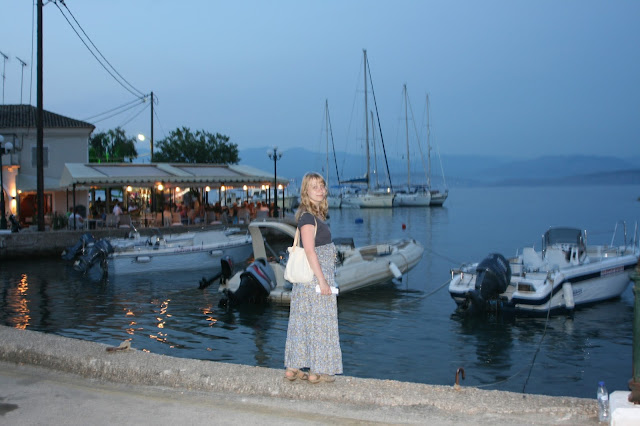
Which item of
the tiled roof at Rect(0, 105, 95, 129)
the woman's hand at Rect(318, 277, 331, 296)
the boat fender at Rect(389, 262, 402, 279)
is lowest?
the boat fender at Rect(389, 262, 402, 279)

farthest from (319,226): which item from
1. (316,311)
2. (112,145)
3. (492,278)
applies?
(112,145)

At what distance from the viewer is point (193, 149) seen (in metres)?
58.2

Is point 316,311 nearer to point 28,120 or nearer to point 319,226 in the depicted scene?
point 319,226

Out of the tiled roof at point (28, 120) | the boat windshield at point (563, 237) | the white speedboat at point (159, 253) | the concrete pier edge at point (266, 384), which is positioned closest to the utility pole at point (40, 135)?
the white speedboat at point (159, 253)

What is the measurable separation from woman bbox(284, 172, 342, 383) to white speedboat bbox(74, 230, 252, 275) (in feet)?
55.7

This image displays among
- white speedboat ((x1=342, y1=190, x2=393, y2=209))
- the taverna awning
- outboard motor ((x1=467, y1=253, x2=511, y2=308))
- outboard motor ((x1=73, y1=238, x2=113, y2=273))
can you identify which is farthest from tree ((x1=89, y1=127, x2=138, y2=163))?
outboard motor ((x1=467, y1=253, x2=511, y2=308))

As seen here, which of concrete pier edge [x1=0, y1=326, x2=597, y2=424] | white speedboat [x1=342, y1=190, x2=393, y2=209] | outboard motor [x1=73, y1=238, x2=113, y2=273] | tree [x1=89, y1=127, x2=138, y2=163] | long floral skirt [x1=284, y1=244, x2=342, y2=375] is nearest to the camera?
concrete pier edge [x1=0, y1=326, x2=597, y2=424]

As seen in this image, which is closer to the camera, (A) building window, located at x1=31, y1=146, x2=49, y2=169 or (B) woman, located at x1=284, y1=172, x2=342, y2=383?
(B) woman, located at x1=284, y1=172, x2=342, y2=383

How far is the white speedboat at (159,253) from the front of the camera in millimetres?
21344

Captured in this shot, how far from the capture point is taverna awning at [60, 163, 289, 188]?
26703 millimetres

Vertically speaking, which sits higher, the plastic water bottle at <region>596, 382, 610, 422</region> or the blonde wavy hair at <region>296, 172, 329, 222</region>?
the blonde wavy hair at <region>296, 172, 329, 222</region>

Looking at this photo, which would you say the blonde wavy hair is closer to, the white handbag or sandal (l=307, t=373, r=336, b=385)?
the white handbag

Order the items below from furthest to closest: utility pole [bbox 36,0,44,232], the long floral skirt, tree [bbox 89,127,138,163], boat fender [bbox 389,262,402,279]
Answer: tree [bbox 89,127,138,163] < utility pole [bbox 36,0,44,232] < boat fender [bbox 389,262,402,279] < the long floral skirt

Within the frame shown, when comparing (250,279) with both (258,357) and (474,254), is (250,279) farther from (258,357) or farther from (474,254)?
(474,254)
